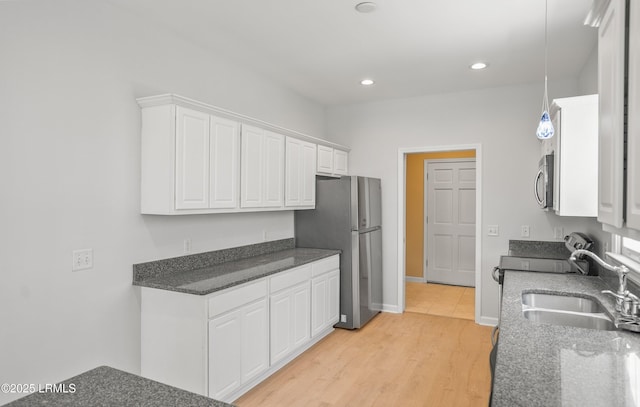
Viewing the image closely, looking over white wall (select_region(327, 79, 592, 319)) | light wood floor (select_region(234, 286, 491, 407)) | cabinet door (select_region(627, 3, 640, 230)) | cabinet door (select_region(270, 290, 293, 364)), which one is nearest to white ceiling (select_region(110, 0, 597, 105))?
white wall (select_region(327, 79, 592, 319))

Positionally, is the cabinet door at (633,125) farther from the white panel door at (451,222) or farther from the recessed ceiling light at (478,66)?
the white panel door at (451,222)

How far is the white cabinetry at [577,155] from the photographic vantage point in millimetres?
2699

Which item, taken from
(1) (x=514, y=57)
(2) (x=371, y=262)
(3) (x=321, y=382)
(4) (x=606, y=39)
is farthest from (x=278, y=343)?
(1) (x=514, y=57)

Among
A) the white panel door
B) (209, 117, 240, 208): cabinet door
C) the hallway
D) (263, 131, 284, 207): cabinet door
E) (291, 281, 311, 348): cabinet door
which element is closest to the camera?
(209, 117, 240, 208): cabinet door

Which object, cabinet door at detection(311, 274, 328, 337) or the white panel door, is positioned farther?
the white panel door

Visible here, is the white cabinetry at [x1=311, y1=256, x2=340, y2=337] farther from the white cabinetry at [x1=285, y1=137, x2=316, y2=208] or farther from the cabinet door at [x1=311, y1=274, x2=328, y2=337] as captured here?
the white cabinetry at [x1=285, y1=137, x2=316, y2=208]

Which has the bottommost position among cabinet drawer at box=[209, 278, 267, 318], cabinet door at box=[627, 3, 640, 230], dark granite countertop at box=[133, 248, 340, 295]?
cabinet drawer at box=[209, 278, 267, 318]

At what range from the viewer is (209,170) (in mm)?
2936

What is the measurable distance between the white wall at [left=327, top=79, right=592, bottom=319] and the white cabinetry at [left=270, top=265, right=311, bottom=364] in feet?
5.60

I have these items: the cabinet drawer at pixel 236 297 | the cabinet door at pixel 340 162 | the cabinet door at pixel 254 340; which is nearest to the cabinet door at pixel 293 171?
the cabinet door at pixel 340 162

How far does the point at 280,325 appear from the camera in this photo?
129 inches

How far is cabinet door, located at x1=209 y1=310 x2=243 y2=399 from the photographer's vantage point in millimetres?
2535

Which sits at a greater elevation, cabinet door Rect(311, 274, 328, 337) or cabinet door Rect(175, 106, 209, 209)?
cabinet door Rect(175, 106, 209, 209)

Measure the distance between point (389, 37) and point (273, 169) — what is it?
153 centimetres
